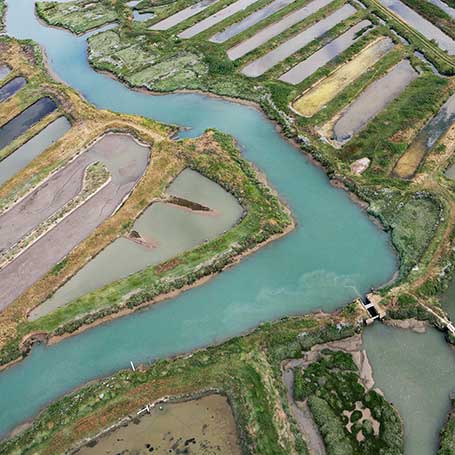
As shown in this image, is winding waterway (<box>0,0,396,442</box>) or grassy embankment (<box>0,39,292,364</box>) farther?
grassy embankment (<box>0,39,292,364</box>)

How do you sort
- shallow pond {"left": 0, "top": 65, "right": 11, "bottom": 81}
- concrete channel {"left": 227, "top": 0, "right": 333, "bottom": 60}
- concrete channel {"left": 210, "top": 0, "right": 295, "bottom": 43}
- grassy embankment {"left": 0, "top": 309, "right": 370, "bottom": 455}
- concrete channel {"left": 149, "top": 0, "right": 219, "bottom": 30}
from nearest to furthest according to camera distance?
grassy embankment {"left": 0, "top": 309, "right": 370, "bottom": 455} → concrete channel {"left": 227, "top": 0, "right": 333, "bottom": 60} → concrete channel {"left": 210, "top": 0, "right": 295, "bottom": 43} → shallow pond {"left": 0, "top": 65, "right": 11, "bottom": 81} → concrete channel {"left": 149, "top": 0, "right": 219, "bottom": 30}

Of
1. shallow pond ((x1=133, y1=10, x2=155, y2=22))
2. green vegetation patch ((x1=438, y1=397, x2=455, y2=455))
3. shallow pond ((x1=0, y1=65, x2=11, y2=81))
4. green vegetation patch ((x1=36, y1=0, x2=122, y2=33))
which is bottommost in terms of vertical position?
green vegetation patch ((x1=438, y1=397, x2=455, y2=455))

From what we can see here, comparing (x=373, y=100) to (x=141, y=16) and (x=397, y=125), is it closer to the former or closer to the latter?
(x=397, y=125)

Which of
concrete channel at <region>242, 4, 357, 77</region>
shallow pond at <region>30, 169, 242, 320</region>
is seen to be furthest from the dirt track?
concrete channel at <region>242, 4, 357, 77</region>

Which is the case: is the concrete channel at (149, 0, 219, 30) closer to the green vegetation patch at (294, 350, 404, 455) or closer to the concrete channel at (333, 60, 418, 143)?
the concrete channel at (333, 60, 418, 143)

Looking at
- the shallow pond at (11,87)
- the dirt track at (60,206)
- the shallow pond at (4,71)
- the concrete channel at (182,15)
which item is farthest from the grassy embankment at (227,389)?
the concrete channel at (182,15)

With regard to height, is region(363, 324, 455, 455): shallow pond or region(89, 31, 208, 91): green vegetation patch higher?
region(89, 31, 208, 91): green vegetation patch
